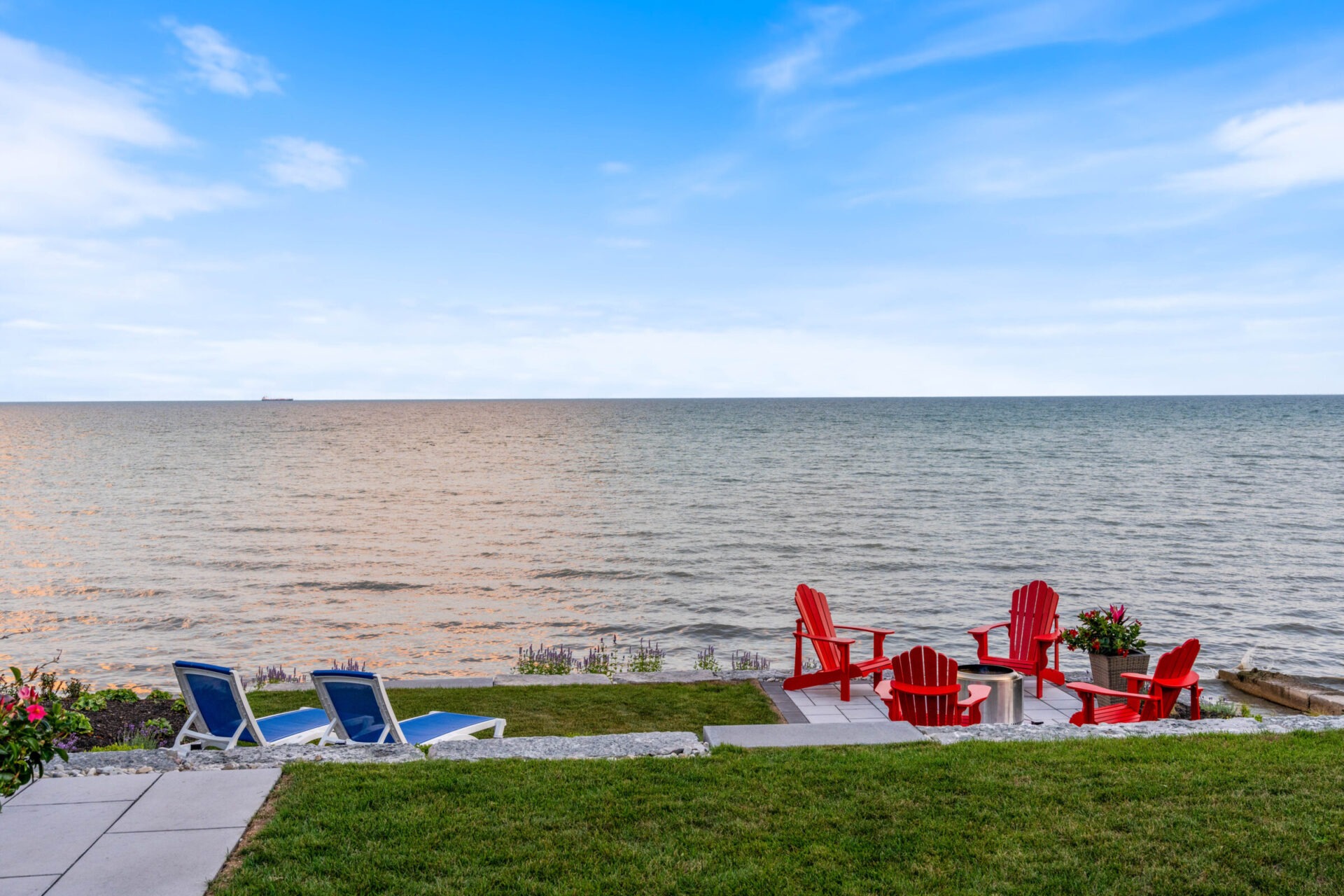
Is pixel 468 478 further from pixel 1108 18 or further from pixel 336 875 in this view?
pixel 336 875

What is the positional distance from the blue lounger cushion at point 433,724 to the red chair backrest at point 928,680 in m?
2.98

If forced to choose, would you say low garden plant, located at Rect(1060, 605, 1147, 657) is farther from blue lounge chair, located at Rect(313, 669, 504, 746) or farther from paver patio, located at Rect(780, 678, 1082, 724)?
blue lounge chair, located at Rect(313, 669, 504, 746)

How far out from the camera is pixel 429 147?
1939cm

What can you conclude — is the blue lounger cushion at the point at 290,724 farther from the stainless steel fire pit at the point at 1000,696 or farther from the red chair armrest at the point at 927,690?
the stainless steel fire pit at the point at 1000,696

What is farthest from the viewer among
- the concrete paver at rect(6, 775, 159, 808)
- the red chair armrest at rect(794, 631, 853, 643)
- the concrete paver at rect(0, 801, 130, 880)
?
the red chair armrest at rect(794, 631, 853, 643)

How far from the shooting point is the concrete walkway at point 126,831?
3.12 meters

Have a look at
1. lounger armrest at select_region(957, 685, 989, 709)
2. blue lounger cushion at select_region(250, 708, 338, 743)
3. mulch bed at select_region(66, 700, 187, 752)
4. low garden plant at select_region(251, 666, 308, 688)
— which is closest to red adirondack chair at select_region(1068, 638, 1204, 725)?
lounger armrest at select_region(957, 685, 989, 709)

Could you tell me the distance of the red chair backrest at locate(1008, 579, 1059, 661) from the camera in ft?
25.8

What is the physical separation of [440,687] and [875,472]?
30.7 m

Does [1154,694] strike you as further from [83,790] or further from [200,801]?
[83,790]

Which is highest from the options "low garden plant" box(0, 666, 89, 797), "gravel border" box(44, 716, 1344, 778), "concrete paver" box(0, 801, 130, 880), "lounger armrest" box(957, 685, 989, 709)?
"low garden plant" box(0, 666, 89, 797)

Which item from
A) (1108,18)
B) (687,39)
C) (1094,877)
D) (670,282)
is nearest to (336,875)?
(1094,877)

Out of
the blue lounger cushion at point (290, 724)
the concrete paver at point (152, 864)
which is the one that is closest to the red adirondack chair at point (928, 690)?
the blue lounger cushion at point (290, 724)

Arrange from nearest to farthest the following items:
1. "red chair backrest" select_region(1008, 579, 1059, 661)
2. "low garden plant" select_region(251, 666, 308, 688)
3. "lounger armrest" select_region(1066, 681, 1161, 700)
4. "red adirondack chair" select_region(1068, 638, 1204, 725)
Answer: "lounger armrest" select_region(1066, 681, 1161, 700), "red adirondack chair" select_region(1068, 638, 1204, 725), "red chair backrest" select_region(1008, 579, 1059, 661), "low garden plant" select_region(251, 666, 308, 688)
